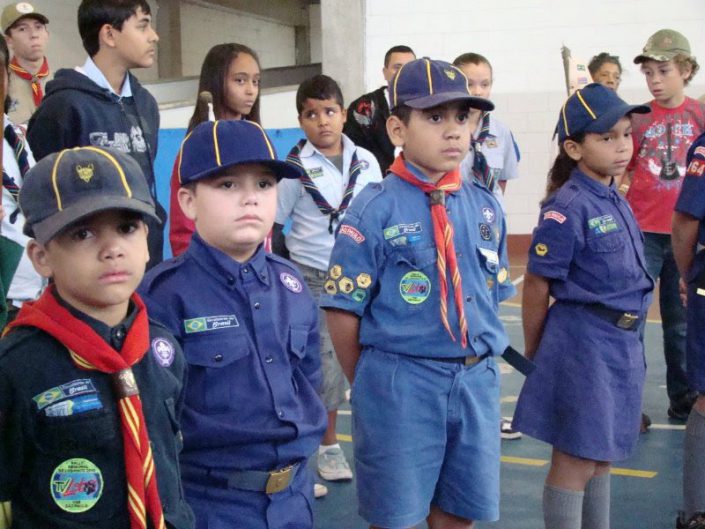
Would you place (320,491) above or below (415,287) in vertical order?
below

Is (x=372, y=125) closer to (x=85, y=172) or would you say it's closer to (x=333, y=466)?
(x=333, y=466)

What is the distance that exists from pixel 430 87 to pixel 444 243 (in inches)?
16.7

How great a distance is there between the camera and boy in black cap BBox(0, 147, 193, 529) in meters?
1.66

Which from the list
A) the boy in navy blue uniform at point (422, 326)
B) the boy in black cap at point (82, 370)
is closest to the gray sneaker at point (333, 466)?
the boy in navy blue uniform at point (422, 326)

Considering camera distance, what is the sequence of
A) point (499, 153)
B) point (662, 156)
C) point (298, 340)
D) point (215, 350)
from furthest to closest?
point (499, 153) → point (662, 156) → point (298, 340) → point (215, 350)

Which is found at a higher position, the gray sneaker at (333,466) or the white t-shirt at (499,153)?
the white t-shirt at (499,153)

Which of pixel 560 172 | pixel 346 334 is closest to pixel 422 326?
pixel 346 334

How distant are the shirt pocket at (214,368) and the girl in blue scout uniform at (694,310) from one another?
179 cm

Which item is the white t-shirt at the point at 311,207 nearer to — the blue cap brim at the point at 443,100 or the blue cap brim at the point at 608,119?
the blue cap brim at the point at 608,119

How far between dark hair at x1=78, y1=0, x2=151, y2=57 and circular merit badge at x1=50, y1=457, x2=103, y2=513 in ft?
6.73

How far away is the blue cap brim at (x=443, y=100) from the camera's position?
8.12 feet

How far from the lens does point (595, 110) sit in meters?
2.95

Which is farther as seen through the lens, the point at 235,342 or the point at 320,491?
the point at 320,491

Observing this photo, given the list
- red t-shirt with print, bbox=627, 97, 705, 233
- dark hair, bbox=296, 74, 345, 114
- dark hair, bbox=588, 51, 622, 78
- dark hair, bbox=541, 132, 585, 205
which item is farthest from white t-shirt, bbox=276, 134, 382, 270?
dark hair, bbox=588, 51, 622, 78
